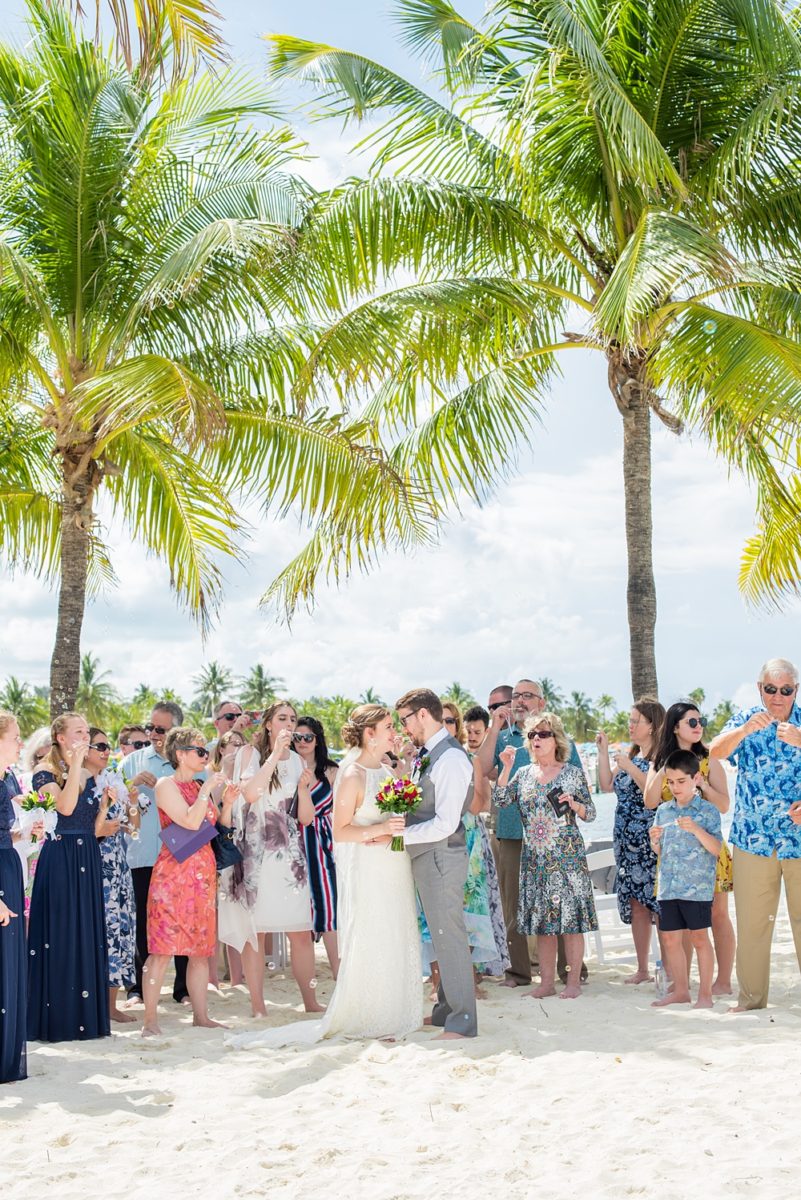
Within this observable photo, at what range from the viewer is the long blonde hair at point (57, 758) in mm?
7293

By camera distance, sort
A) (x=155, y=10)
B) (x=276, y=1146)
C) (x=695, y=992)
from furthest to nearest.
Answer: (x=695, y=992), (x=155, y=10), (x=276, y=1146)

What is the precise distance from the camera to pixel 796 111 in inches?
421

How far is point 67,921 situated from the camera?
7234 mm

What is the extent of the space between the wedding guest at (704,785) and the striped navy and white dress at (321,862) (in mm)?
2175

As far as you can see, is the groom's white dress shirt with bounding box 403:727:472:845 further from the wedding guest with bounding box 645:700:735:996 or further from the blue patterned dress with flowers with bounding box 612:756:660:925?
the blue patterned dress with flowers with bounding box 612:756:660:925

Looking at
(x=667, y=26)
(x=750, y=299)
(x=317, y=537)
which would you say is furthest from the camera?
(x=317, y=537)

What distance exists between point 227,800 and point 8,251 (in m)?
5.20

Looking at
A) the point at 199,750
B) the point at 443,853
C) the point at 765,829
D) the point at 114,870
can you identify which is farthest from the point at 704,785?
the point at 114,870

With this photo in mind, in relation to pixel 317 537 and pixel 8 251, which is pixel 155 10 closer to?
pixel 8 251

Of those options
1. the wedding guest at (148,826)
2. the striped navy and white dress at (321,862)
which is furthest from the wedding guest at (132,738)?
the striped navy and white dress at (321,862)

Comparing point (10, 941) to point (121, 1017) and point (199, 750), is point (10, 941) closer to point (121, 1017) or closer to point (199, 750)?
point (199, 750)

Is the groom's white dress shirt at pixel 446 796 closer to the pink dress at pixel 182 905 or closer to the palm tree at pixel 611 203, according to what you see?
the pink dress at pixel 182 905

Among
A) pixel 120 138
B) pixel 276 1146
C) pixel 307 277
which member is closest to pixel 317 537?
pixel 307 277

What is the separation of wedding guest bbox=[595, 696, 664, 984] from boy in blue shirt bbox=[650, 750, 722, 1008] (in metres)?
0.52
